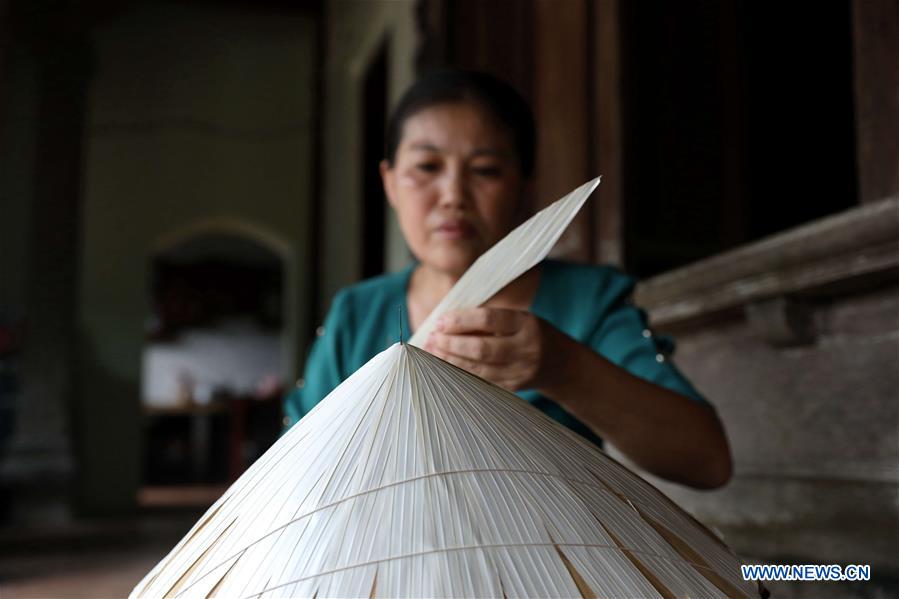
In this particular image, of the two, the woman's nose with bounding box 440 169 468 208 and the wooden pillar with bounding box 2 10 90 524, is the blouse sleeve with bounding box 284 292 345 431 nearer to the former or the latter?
the woman's nose with bounding box 440 169 468 208

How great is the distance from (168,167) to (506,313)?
572cm

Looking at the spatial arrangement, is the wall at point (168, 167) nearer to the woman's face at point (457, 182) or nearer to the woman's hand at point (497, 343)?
the woman's face at point (457, 182)

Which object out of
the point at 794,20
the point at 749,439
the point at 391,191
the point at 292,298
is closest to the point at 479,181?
the point at 391,191

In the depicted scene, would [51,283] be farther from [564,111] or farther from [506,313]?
[506,313]

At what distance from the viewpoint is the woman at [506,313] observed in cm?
61

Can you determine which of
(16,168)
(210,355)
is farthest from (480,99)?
(210,355)

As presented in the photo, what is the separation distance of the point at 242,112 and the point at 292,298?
1452 millimetres

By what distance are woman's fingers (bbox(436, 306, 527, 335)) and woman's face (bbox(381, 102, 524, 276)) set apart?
346mm

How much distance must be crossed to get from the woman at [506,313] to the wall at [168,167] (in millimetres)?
4702

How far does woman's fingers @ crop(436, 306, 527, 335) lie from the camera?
20.6 inches

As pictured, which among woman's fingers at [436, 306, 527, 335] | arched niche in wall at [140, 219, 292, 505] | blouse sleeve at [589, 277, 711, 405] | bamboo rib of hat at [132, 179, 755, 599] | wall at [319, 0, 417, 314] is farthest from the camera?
arched niche in wall at [140, 219, 292, 505]

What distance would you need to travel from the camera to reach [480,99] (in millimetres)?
891

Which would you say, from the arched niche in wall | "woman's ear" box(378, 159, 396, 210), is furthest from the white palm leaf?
the arched niche in wall

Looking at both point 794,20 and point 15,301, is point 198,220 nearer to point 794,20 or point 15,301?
point 15,301
